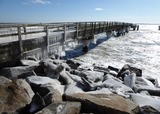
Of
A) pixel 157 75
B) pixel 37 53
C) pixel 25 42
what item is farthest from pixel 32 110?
pixel 157 75

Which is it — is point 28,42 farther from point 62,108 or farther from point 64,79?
point 62,108

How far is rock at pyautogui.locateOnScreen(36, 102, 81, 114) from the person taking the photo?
7.05 feet

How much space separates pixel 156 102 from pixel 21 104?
3.17 m

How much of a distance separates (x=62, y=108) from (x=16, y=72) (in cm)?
282

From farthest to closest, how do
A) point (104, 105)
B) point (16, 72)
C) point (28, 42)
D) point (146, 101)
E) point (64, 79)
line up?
point (28, 42), point (64, 79), point (16, 72), point (146, 101), point (104, 105)

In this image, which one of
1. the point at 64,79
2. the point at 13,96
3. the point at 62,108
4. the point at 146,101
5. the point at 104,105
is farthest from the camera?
the point at 64,79

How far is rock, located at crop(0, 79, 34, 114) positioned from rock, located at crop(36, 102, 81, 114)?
25.4 inches

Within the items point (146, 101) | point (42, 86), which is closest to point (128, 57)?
point (146, 101)

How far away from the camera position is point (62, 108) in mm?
2223

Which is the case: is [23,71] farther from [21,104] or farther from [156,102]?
[156,102]

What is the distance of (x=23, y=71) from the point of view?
443 cm

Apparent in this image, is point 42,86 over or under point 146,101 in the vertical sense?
over

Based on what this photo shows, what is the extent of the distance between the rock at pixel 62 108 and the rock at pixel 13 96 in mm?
645

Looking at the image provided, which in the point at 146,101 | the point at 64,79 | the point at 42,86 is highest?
the point at 42,86
